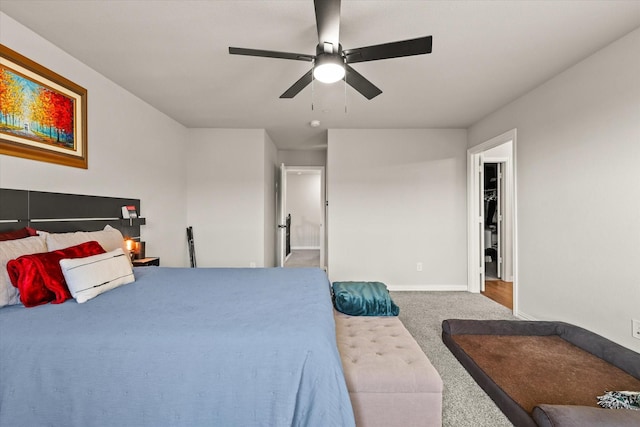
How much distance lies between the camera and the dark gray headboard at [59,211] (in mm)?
1997

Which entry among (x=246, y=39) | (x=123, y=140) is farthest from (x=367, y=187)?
(x=123, y=140)

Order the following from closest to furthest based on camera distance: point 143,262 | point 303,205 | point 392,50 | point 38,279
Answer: point 38,279 → point 392,50 → point 143,262 → point 303,205

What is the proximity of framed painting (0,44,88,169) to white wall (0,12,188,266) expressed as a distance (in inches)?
3.0

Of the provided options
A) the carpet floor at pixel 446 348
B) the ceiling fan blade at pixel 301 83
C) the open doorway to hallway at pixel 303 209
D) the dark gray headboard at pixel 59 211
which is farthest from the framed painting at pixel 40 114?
the open doorway to hallway at pixel 303 209

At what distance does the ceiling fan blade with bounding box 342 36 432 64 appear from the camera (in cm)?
167

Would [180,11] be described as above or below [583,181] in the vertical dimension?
above

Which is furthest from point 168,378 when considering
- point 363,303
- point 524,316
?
point 524,316

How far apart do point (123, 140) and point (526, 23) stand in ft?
12.4

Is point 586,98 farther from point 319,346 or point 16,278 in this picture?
point 16,278

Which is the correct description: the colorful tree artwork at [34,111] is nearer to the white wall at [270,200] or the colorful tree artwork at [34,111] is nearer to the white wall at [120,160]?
the white wall at [120,160]

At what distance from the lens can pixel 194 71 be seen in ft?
9.11

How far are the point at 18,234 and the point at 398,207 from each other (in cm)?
423

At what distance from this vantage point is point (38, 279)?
63.7 inches

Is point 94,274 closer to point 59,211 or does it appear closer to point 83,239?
point 83,239
